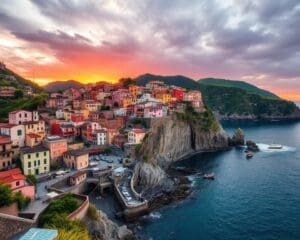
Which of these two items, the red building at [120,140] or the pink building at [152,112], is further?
the pink building at [152,112]

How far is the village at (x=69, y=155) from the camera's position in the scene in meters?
34.1

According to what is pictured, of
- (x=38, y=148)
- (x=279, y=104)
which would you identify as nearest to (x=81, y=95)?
(x=38, y=148)

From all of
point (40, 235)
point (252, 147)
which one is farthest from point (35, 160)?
point (252, 147)

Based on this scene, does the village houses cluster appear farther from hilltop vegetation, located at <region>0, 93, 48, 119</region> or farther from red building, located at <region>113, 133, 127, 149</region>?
hilltop vegetation, located at <region>0, 93, 48, 119</region>

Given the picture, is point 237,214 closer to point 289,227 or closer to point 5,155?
point 289,227

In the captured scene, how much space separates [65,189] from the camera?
4191 cm

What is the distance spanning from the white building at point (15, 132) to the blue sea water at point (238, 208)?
31478mm

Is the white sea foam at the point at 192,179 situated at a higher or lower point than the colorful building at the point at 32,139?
lower

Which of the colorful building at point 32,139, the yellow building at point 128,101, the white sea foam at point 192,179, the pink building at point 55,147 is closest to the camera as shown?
the pink building at point 55,147

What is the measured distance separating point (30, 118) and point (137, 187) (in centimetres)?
3192

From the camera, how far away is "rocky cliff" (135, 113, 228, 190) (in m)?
53.1

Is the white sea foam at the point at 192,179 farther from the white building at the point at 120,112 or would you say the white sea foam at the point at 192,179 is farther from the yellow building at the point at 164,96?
the yellow building at the point at 164,96

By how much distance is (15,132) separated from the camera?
50938 mm

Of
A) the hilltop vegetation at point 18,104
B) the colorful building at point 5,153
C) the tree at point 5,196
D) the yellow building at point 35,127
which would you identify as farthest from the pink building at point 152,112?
the tree at point 5,196
